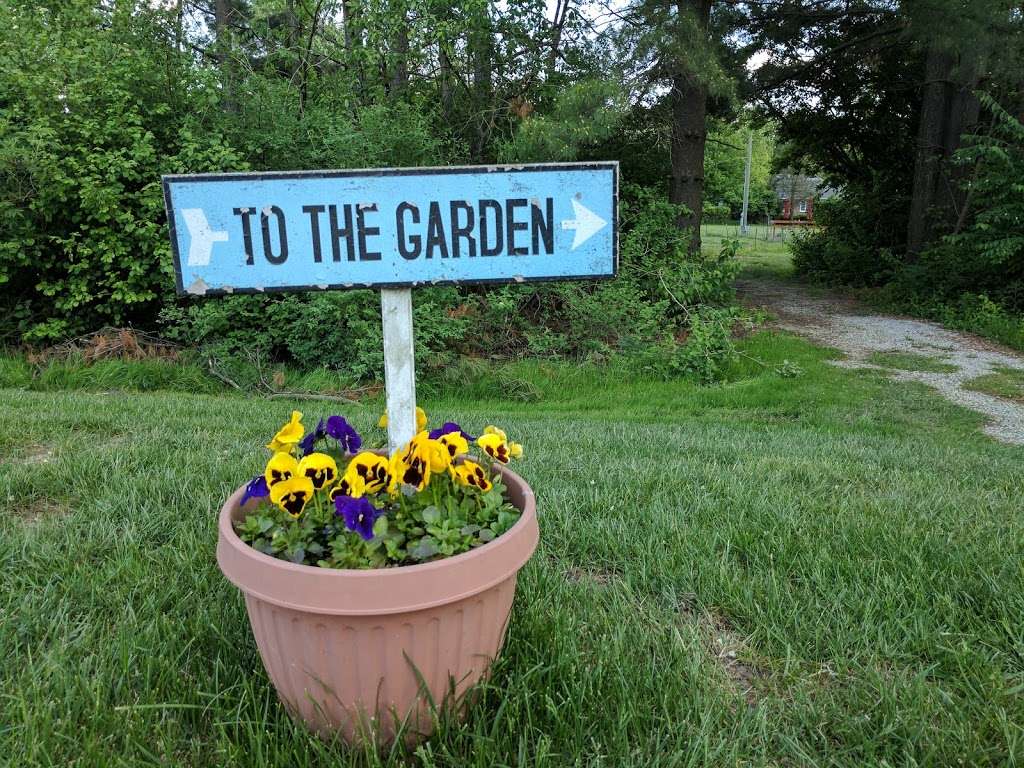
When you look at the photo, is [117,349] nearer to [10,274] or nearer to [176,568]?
[10,274]

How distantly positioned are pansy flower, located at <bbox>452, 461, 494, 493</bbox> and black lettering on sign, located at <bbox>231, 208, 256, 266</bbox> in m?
0.76

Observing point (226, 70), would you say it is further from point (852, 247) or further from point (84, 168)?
point (852, 247)

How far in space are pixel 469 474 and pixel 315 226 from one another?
76 centimetres

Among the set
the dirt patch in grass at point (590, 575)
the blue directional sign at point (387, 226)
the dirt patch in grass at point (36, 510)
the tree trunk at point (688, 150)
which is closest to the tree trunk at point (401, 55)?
the tree trunk at point (688, 150)

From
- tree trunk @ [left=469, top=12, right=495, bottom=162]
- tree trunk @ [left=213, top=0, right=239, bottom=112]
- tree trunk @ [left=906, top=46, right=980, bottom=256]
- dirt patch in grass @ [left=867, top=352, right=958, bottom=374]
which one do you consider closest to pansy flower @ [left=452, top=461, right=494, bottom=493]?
dirt patch in grass @ [left=867, top=352, right=958, bottom=374]

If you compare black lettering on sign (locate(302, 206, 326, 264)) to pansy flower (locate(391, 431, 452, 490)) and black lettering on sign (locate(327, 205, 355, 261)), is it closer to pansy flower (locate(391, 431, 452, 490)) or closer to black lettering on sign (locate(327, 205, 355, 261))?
black lettering on sign (locate(327, 205, 355, 261))

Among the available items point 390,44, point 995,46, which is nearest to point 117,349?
point 390,44

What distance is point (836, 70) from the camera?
14.6 m

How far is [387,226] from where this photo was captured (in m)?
→ 1.95

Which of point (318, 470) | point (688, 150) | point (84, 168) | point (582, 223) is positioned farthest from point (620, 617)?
point (688, 150)

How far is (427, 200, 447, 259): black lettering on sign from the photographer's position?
1.95 metres

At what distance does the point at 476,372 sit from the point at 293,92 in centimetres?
429

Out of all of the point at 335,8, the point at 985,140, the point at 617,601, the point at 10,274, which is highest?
the point at 335,8

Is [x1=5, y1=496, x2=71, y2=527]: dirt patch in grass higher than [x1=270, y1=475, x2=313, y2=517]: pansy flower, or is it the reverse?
[x1=270, y1=475, x2=313, y2=517]: pansy flower
